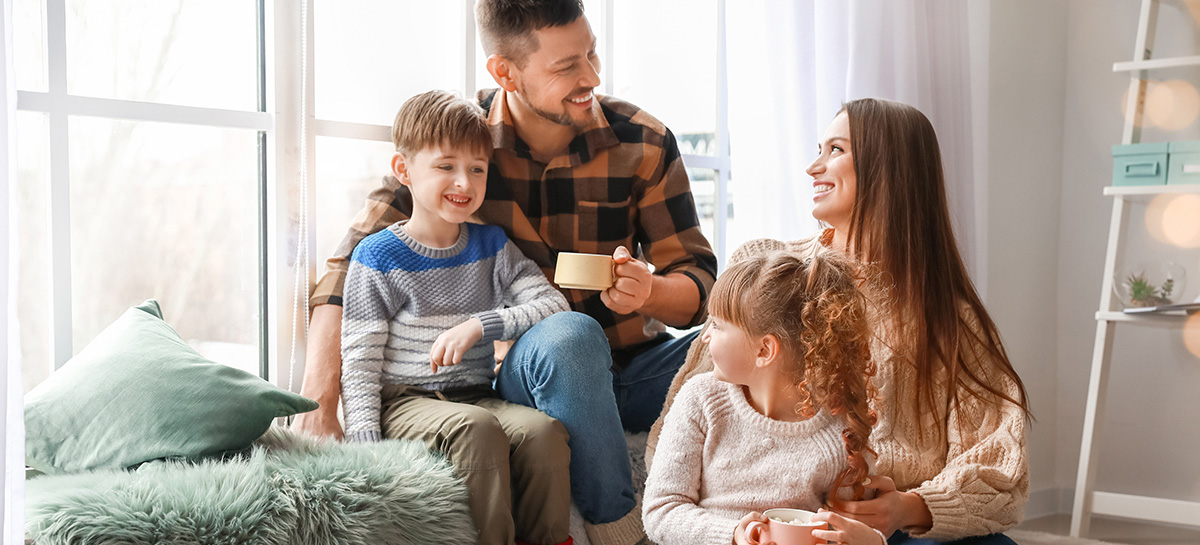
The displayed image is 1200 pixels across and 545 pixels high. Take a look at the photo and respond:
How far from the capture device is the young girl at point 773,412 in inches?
48.6

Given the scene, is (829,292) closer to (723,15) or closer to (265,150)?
(265,150)

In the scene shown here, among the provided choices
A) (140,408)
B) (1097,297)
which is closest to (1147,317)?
(1097,297)

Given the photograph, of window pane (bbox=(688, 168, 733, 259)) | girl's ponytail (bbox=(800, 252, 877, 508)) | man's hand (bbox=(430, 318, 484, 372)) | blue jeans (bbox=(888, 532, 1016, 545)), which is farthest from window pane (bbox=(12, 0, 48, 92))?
window pane (bbox=(688, 168, 733, 259))

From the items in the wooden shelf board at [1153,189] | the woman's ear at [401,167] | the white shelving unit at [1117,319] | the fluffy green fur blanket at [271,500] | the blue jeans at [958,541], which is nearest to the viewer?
the fluffy green fur blanket at [271,500]

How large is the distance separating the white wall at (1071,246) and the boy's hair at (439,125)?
76.8 inches

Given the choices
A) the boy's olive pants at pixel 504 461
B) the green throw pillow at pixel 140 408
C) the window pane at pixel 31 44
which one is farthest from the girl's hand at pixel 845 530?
the window pane at pixel 31 44

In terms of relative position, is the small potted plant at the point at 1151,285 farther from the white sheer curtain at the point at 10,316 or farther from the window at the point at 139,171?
the white sheer curtain at the point at 10,316

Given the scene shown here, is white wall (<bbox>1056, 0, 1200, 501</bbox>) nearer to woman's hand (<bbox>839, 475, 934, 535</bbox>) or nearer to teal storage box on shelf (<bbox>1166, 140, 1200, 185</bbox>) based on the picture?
teal storage box on shelf (<bbox>1166, 140, 1200, 185</bbox>)

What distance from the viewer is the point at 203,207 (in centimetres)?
181

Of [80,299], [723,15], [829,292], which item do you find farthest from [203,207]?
[723,15]

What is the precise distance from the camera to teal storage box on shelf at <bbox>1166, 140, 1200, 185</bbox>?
2.60 metres

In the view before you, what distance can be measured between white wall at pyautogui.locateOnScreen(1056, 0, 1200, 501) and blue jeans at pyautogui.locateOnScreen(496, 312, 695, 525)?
2.27m

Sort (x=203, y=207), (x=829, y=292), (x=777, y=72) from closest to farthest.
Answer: (x=829, y=292) → (x=203, y=207) → (x=777, y=72)

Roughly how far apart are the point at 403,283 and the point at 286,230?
0.35 m
